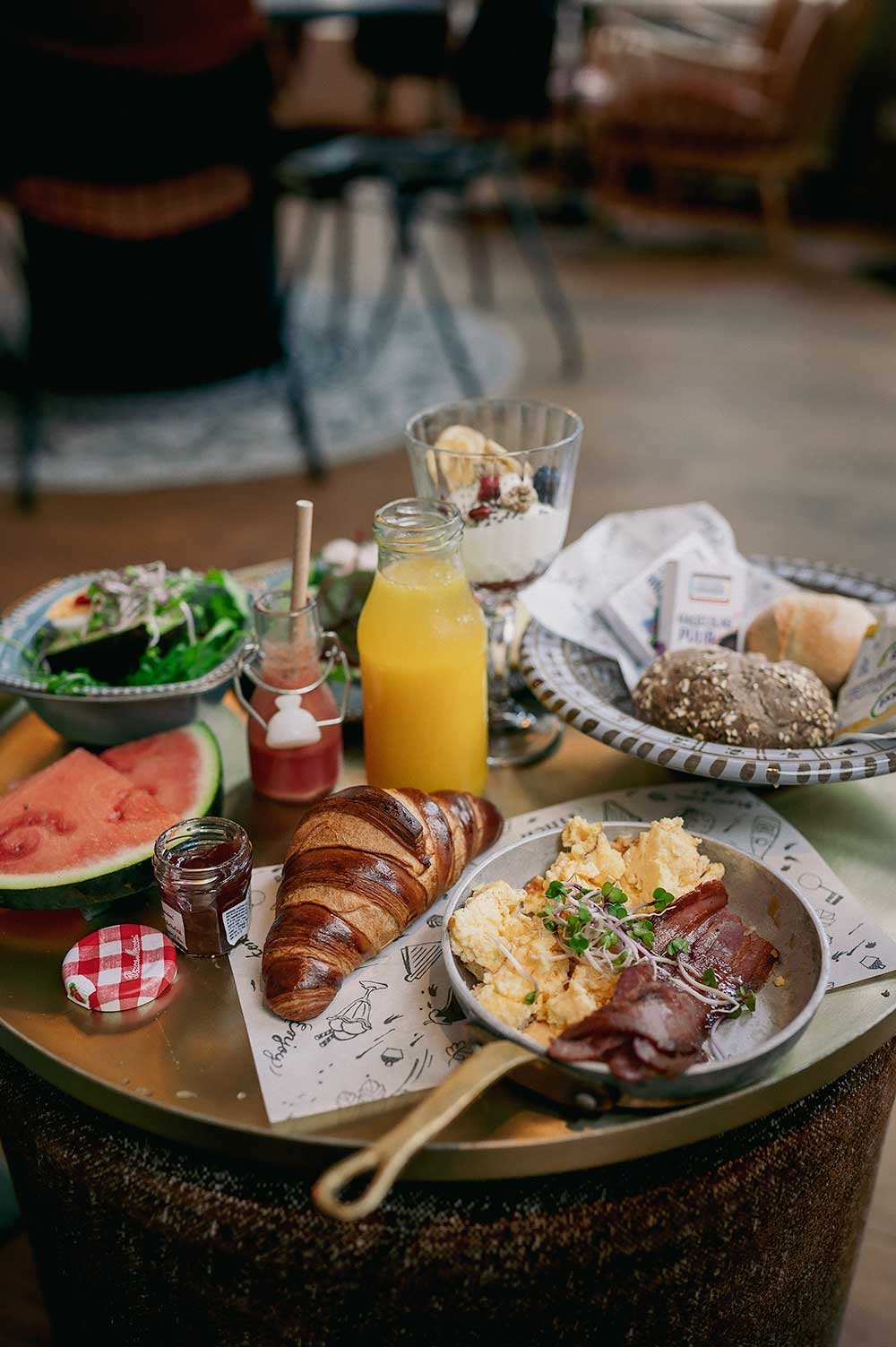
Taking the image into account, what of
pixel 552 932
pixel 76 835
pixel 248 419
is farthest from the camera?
pixel 248 419

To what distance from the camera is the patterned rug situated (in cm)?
380

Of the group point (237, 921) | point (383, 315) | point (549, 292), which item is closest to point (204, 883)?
point (237, 921)

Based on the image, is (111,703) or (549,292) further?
(549,292)

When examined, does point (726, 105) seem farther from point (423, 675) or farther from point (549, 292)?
point (423, 675)

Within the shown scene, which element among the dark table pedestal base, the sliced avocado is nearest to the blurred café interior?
the dark table pedestal base

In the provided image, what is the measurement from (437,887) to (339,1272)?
0.31m

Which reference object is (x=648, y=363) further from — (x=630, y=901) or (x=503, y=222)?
(x=630, y=901)

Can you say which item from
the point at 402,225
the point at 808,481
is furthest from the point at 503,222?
the point at 808,481

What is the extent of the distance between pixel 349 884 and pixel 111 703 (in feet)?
1.33

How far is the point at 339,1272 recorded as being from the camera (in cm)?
91

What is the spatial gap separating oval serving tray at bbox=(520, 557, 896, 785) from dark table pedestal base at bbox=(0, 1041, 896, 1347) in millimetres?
248

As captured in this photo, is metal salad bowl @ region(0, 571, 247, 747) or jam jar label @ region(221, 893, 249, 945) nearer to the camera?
jam jar label @ region(221, 893, 249, 945)

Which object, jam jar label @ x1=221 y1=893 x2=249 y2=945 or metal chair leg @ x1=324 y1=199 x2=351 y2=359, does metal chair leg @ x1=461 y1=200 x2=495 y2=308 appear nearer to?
metal chair leg @ x1=324 y1=199 x2=351 y2=359

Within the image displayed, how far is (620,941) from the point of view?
0.94 meters
